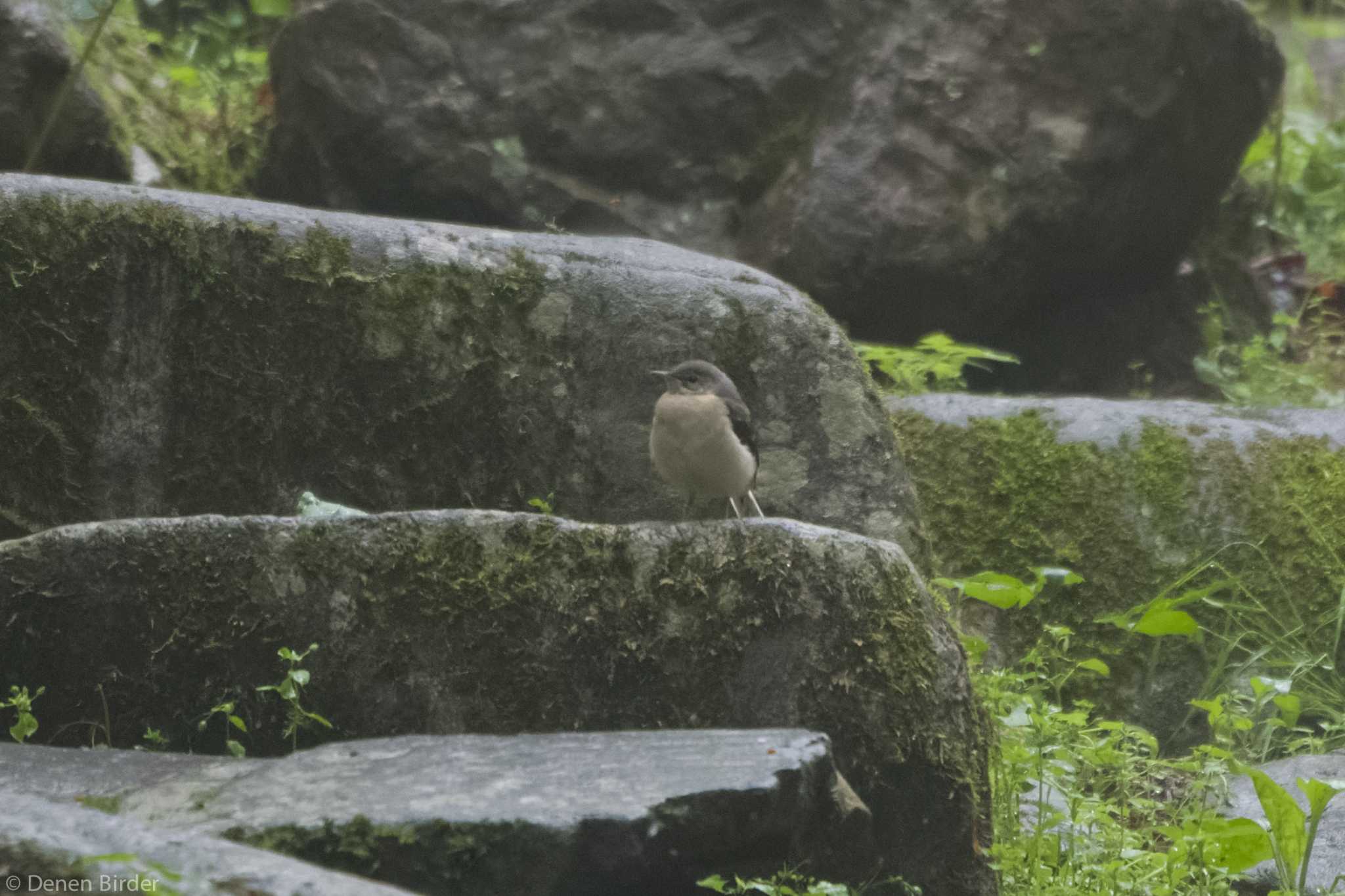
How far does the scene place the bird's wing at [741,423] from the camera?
4.80 m

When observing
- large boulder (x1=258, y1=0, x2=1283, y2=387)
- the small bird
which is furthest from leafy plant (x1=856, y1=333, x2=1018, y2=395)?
the small bird

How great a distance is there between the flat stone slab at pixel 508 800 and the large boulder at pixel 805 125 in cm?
443

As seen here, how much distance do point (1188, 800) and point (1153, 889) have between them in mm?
1126

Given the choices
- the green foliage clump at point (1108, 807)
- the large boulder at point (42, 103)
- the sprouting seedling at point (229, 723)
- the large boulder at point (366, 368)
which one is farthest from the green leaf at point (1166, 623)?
the large boulder at point (42, 103)

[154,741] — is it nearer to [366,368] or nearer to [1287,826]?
[366,368]

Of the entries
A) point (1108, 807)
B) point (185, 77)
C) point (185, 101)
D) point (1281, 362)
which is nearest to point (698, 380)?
point (1108, 807)

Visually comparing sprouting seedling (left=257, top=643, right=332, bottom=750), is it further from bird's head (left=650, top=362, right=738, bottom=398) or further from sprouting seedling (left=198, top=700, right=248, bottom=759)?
bird's head (left=650, top=362, right=738, bottom=398)

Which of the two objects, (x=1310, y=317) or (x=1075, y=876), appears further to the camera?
(x=1310, y=317)

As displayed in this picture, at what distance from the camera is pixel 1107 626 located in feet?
20.7

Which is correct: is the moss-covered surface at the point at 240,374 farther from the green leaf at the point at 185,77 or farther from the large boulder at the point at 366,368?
the green leaf at the point at 185,77

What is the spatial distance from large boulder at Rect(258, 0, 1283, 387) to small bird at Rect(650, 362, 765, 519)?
2.87 m

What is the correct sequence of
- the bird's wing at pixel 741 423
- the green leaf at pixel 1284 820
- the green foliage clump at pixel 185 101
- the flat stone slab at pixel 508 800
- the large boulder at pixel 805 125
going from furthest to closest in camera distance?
the green foliage clump at pixel 185 101 < the large boulder at pixel 805 125 < the bird's wing at pixel 741 423 < the green leaf at pixel 1284 820 < the flat stone slab at pixel 508 800

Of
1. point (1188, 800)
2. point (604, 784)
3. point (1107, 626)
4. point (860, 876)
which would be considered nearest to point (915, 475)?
point (1107, 626)

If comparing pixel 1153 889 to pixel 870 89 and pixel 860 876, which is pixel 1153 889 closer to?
pixel 860 876
